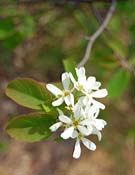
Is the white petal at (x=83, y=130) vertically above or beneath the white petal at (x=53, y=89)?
beneath

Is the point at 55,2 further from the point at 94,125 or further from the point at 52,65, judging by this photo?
the point at 52,65

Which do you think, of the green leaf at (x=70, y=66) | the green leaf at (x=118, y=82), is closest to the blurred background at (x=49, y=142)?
the green leaf at (x=118, y=82)

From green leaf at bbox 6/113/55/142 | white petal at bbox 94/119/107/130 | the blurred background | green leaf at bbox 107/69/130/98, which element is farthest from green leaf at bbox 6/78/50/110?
the blurred background

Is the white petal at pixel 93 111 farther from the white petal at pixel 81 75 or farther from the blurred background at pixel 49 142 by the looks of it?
the blurred background at pixel 49 142

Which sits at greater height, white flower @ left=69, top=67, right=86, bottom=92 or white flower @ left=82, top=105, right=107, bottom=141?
white flower @ left=69, top=67, right=86, bottom=92

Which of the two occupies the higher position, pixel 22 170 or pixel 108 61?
pixel 22 170

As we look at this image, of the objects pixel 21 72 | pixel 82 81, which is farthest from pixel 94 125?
pixel 21 72

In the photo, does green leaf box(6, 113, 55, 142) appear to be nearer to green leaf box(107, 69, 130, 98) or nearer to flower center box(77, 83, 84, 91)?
flower center box(77, 83, 84, 91)
